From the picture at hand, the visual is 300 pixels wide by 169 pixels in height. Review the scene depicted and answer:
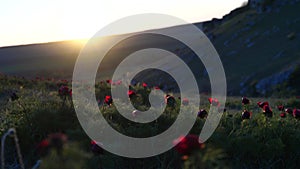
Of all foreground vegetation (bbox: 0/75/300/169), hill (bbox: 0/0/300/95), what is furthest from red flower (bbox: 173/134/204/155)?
hill (bbox: 0/0/300/95)

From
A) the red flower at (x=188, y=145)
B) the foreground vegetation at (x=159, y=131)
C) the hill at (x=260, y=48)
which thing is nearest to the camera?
the red flower at (x=188, y=145)

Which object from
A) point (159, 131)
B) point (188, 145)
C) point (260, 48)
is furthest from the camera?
point (260, 48)

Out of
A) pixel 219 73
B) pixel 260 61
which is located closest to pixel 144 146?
pixel 219 73

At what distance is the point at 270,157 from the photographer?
4500 mm

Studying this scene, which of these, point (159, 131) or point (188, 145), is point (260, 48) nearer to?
point (159, 131)

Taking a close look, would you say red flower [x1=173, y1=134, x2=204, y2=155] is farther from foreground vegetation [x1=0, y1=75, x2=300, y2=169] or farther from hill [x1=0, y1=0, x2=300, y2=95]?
hill [x1=0, y1=0, x2=300, y2=95]

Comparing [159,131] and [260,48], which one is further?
[260,48]

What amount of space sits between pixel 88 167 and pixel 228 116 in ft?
8.26

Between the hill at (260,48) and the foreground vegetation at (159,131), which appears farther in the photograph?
the hill at (260,48)

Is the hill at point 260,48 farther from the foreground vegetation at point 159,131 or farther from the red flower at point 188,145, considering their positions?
the red flower at point 188,145

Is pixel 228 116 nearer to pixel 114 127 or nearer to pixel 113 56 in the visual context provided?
pixel 114 127

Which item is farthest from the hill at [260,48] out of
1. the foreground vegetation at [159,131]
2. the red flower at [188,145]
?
the red flower at [188,145]

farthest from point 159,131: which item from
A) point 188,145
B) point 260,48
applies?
point 260,48

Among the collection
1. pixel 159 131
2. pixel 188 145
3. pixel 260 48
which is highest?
pixel 260 48
